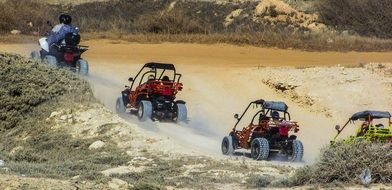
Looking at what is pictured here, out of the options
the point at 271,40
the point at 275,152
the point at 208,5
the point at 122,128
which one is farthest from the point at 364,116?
the point at 208,5

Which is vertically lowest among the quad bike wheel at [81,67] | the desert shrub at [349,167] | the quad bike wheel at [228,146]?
the quad bike wheel at [228,146]

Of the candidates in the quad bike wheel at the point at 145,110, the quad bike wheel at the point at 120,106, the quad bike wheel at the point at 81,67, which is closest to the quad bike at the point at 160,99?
the quad bike wheel at the point at 145,110

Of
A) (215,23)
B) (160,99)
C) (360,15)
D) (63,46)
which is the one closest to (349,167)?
(160,99)

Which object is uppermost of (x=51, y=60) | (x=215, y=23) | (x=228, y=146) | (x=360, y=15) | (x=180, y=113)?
(x=360, y=15)

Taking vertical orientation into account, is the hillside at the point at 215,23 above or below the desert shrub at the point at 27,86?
above

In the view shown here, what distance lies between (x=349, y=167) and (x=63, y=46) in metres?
12.9

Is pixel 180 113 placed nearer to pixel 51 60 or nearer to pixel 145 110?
pixel 145 110

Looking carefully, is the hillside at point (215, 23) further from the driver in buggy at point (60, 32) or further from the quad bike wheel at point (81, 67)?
the driver in buggy at point (60, 32)

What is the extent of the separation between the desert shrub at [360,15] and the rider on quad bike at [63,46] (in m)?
26.8

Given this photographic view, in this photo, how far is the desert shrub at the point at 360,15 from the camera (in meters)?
48.8

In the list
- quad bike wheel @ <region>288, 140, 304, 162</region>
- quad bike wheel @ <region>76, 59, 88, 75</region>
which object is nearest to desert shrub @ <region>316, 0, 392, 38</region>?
quad bike wheel @ <region>76, 59, 88, 75</region>

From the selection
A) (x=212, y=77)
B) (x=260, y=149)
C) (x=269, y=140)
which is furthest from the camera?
(x=212, y=77)

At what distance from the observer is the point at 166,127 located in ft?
71.6

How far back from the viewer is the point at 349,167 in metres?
13.9
